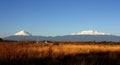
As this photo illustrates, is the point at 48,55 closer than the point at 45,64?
No

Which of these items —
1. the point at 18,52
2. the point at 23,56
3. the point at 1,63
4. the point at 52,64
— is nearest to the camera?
the point at 1,63

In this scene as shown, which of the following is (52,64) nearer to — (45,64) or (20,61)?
(45,64)

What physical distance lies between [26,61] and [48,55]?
2.98 m

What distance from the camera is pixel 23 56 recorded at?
48.5 ft

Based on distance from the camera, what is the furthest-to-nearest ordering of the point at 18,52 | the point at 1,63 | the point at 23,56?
the point at 18,52
the point at 23,56
the point at 1,63

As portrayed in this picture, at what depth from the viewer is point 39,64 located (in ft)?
45.2

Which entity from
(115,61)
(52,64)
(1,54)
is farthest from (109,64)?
(1,54)

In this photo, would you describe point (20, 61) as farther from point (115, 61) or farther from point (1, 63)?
point (115, 61)

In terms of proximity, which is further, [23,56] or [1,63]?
[23,56]

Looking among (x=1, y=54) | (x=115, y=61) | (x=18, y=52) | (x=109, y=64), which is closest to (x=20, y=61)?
(x=1, y=54)

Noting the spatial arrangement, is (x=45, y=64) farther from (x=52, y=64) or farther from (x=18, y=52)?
(x=18, y=52)

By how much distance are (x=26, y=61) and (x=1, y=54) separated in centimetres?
133

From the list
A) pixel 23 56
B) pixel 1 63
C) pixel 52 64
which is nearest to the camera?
pixel 1 63

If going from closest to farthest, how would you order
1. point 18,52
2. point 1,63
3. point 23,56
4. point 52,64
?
point 1,63 < point 52,64 < point 23,56 < point 18,52
